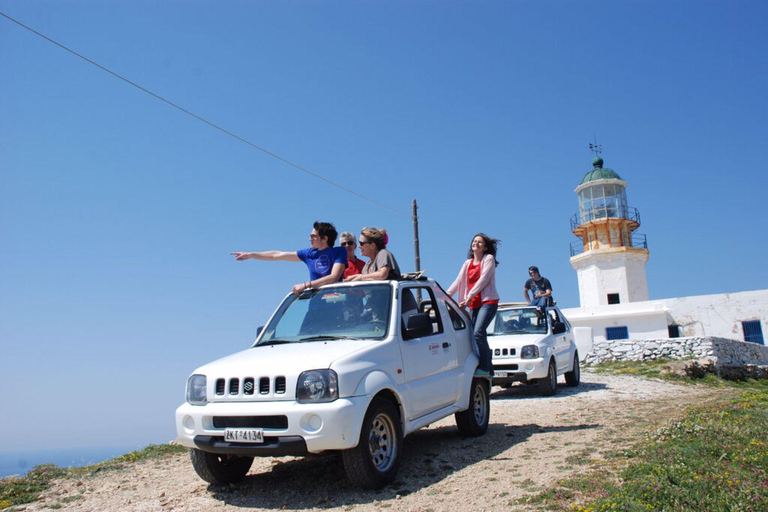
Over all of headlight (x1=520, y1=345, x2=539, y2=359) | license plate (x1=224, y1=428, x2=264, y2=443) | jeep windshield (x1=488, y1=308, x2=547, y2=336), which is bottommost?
license plate (x1=224, y1=428, x2=264, y2=443)

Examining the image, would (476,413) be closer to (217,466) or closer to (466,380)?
(466,380)

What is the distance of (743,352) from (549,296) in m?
15.6

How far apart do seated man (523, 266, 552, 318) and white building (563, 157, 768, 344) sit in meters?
20.8

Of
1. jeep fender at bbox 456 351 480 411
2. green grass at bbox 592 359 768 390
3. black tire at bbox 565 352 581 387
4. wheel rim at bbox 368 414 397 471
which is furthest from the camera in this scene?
green grass at bbox 592 359 768 390

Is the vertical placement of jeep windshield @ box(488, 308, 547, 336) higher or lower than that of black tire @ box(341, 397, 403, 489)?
higher

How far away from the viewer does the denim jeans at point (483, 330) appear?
23.5 feet

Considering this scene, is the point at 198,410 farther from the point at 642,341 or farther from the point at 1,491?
the point at 642,341

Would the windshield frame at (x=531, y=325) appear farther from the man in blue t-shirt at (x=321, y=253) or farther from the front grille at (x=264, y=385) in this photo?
the front grille at (x=264, y=385)

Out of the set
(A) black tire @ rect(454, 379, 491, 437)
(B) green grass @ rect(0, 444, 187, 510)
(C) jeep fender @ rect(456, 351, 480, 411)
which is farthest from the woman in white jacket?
(B) green grass @ rect(0, 444, 187, 510)

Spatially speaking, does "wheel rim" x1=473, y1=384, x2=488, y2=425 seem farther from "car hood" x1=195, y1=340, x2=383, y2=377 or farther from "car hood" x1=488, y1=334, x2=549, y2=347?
"car hood" x1=488, y1=334, x2=549, y2=347

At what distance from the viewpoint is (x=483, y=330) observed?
7219mm

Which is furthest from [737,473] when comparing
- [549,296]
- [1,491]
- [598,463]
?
[549,296]

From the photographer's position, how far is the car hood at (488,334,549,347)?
11.7 m

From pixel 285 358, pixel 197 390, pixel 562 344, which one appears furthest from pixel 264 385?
pixel 562 344
